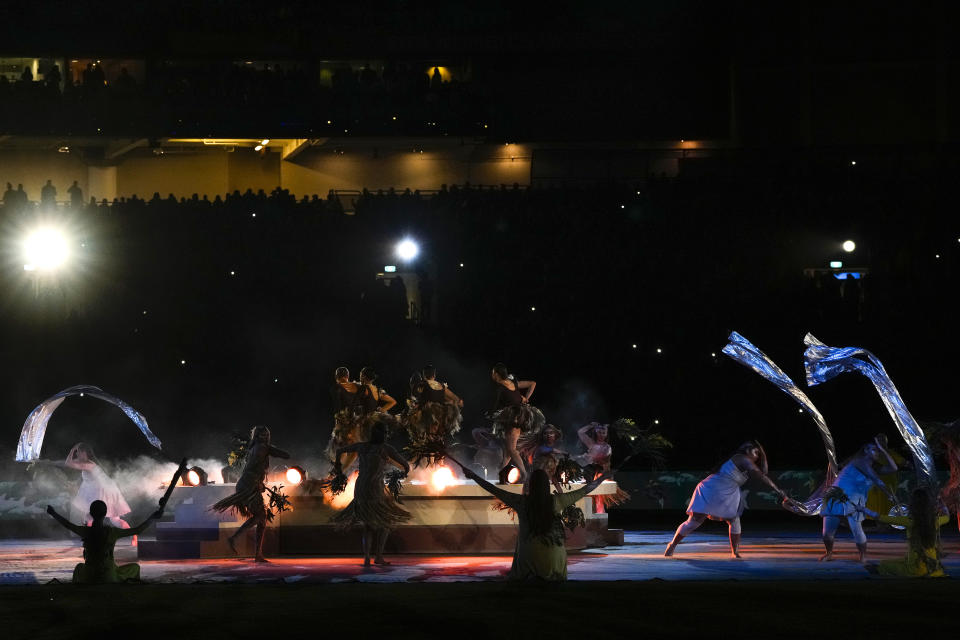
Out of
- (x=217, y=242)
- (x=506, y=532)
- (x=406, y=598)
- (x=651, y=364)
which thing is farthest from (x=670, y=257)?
(x=406, y=598)

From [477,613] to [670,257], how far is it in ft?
65.4

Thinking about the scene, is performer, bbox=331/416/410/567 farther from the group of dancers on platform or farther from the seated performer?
the seated performer

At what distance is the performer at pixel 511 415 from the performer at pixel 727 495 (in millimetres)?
2959

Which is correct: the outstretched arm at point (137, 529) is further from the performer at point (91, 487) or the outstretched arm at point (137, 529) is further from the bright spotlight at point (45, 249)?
the bright spotlight at point (45, 249)

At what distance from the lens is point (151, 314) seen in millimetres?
29562

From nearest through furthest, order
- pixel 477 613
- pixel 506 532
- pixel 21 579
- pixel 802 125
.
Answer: pixel 477 613 < pixel 21 579 < pixel 506 532 < pixel 802 125

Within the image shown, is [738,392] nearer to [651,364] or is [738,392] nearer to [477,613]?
[651,364]

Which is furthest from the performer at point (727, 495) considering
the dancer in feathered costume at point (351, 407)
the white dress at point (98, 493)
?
the white dress at point (98, 493)

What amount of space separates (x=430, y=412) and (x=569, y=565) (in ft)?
12.9

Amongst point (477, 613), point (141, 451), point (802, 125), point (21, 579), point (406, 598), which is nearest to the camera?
point (477, 613)

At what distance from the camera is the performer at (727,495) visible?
18.5m

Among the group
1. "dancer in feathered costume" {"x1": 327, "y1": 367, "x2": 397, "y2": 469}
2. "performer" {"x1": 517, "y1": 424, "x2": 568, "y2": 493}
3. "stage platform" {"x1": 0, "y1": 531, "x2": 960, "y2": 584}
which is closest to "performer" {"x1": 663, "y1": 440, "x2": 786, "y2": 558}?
"stage platform" {"x1": 0, "y1": 531, "x2": 960, "y2": 584}

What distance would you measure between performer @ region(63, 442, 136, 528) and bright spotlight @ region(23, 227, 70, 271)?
10.8m

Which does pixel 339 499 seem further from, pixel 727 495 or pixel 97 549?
pixel 97 549
